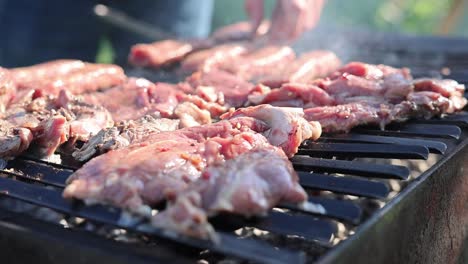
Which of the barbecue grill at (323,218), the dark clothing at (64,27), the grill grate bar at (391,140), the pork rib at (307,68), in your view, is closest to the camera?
the barbecue grill at (323,218)

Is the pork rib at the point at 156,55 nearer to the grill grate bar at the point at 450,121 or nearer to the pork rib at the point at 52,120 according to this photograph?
the pork rib at the point at 52,120

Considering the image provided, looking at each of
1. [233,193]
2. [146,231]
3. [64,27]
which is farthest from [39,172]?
[64,27]

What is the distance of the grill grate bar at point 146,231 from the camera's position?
1.74 m

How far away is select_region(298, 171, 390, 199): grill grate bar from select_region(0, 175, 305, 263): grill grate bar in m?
0.57

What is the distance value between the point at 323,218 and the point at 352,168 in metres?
0.38

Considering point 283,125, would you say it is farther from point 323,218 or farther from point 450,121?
point 450,121

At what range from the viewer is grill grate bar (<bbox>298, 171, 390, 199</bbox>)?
2213 millimetres

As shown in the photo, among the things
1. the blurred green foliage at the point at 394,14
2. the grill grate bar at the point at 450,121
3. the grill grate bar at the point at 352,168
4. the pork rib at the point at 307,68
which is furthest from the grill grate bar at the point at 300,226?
the blurred green foliage at the point at 394,14

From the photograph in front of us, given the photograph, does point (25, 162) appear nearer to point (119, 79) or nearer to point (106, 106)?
point (106, 106)

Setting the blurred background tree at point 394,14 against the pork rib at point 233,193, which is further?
the blurred background tree at point 394,14

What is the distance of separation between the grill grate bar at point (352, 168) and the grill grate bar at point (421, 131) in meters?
0.66

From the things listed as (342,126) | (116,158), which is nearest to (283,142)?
(342,126)

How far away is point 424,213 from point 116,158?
144cm

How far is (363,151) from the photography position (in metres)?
2.77
